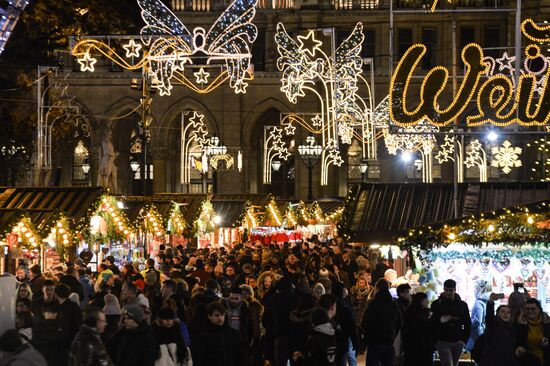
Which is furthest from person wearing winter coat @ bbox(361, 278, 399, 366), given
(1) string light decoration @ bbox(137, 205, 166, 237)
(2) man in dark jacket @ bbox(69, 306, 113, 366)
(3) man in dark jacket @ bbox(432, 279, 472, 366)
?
(1) string light decoration @ bbox(137, 205, 166, 237)

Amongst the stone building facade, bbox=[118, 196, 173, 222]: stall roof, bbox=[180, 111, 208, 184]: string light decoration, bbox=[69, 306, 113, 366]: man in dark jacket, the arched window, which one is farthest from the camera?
the arched window

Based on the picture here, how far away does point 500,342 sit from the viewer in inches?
500

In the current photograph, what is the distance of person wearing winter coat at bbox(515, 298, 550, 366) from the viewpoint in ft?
41.8

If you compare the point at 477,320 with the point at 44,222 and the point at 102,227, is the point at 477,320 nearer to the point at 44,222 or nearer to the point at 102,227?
the point at 44,222

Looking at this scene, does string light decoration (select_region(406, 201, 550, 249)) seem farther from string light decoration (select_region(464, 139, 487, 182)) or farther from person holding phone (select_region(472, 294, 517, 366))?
string light decoration (select_region(464, 139, 487, 182))

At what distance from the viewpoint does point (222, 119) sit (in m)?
57.3

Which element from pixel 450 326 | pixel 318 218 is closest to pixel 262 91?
pixel 318 218

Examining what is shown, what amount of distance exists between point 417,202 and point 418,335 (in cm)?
853

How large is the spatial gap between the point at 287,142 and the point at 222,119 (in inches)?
187

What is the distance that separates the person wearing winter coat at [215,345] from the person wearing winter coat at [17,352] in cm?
234

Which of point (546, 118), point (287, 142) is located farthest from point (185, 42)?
point (287, 142)

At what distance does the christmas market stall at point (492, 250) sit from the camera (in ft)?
56.3

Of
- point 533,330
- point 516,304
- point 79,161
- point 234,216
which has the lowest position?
point 533,330

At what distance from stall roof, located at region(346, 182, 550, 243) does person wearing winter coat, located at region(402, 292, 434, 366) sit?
23.4ft
